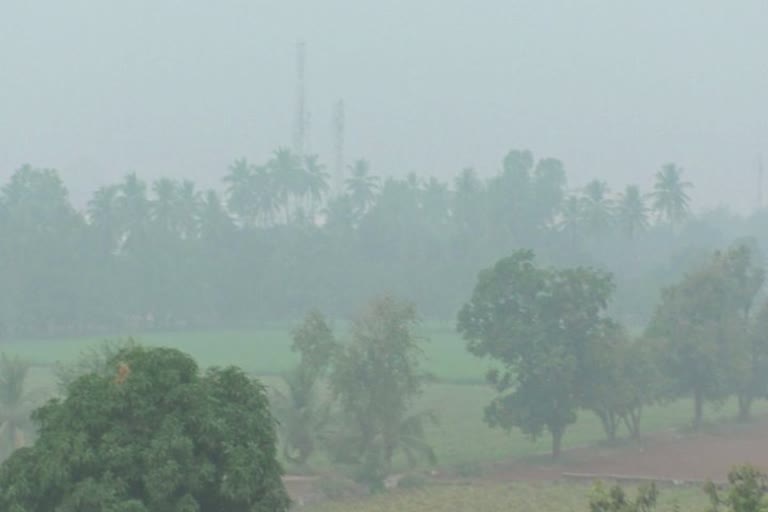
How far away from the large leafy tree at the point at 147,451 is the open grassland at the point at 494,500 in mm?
15717

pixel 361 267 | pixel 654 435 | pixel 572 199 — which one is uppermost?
pixel 572 199

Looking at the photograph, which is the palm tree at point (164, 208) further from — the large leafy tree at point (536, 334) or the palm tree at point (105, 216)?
the large leafy tree at point (536, 334)

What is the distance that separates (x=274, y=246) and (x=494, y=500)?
64.1 metres

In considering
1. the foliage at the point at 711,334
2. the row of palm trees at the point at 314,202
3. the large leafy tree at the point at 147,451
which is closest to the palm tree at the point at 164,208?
the row of palm trees at the point at 314,202

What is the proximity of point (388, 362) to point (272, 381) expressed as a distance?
66.7 feet

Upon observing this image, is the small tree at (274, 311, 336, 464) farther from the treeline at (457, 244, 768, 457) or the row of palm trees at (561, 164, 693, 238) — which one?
the row of palm trees at (561, 164, 693, 238)

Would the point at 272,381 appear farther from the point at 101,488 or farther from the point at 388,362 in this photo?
the point at 101,488

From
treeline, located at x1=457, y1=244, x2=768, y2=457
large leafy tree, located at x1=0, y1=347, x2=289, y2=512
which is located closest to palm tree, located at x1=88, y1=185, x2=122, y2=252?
treeline, located at x1=457, y1=244, x2=768, y2=457

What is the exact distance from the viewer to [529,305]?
3719 centimetres

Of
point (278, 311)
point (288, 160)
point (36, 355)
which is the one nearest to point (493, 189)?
point (288, 160)

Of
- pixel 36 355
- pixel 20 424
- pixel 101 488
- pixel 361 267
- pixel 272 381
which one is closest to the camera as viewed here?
pixel 101 488

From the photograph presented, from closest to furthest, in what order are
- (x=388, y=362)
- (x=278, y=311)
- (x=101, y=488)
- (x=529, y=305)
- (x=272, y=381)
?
(x=101, y=488), (x=388, y=362), (x=529, y=305), (x=272, y=381), (x=278, y=311)

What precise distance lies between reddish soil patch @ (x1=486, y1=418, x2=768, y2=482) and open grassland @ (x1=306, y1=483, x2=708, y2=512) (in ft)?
6.97

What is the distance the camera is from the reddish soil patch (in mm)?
33406
